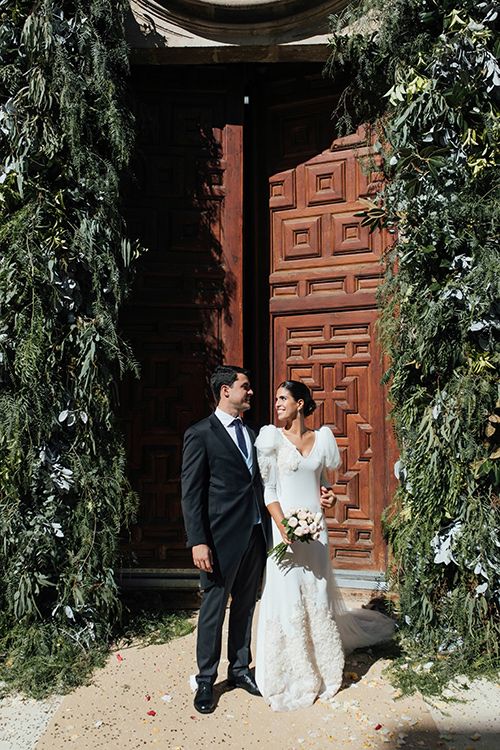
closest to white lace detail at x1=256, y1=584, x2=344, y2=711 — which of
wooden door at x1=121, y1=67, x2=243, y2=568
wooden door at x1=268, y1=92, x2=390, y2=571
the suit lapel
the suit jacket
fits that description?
the suit jacket

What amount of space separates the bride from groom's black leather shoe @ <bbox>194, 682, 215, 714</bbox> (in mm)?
252

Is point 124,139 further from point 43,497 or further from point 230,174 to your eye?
point 43,497

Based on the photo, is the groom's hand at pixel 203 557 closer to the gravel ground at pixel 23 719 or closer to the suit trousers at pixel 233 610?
the suit trousers at pixel 233 610

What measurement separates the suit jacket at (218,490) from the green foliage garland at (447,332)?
1.11m

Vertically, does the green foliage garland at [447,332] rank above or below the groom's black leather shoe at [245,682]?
above

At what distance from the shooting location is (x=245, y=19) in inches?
192

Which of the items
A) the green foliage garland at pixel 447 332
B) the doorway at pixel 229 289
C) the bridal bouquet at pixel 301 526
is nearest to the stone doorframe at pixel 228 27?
the doorway at pixel 229 289

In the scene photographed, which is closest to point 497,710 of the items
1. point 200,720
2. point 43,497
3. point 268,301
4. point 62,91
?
point 200,720

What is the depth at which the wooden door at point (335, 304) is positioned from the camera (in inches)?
199

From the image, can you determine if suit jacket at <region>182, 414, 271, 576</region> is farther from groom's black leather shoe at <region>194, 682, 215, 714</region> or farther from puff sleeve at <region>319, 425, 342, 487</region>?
groom's black leather shoe at <region>194, 682, 215, 714</region>

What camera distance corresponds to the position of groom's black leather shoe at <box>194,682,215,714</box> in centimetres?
345

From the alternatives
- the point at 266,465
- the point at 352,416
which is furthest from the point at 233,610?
the point at 352,416

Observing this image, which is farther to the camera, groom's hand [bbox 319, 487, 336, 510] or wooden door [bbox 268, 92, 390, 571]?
wooden door [bbox 268, 92, 390, 571]

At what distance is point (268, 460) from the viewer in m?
3.56
